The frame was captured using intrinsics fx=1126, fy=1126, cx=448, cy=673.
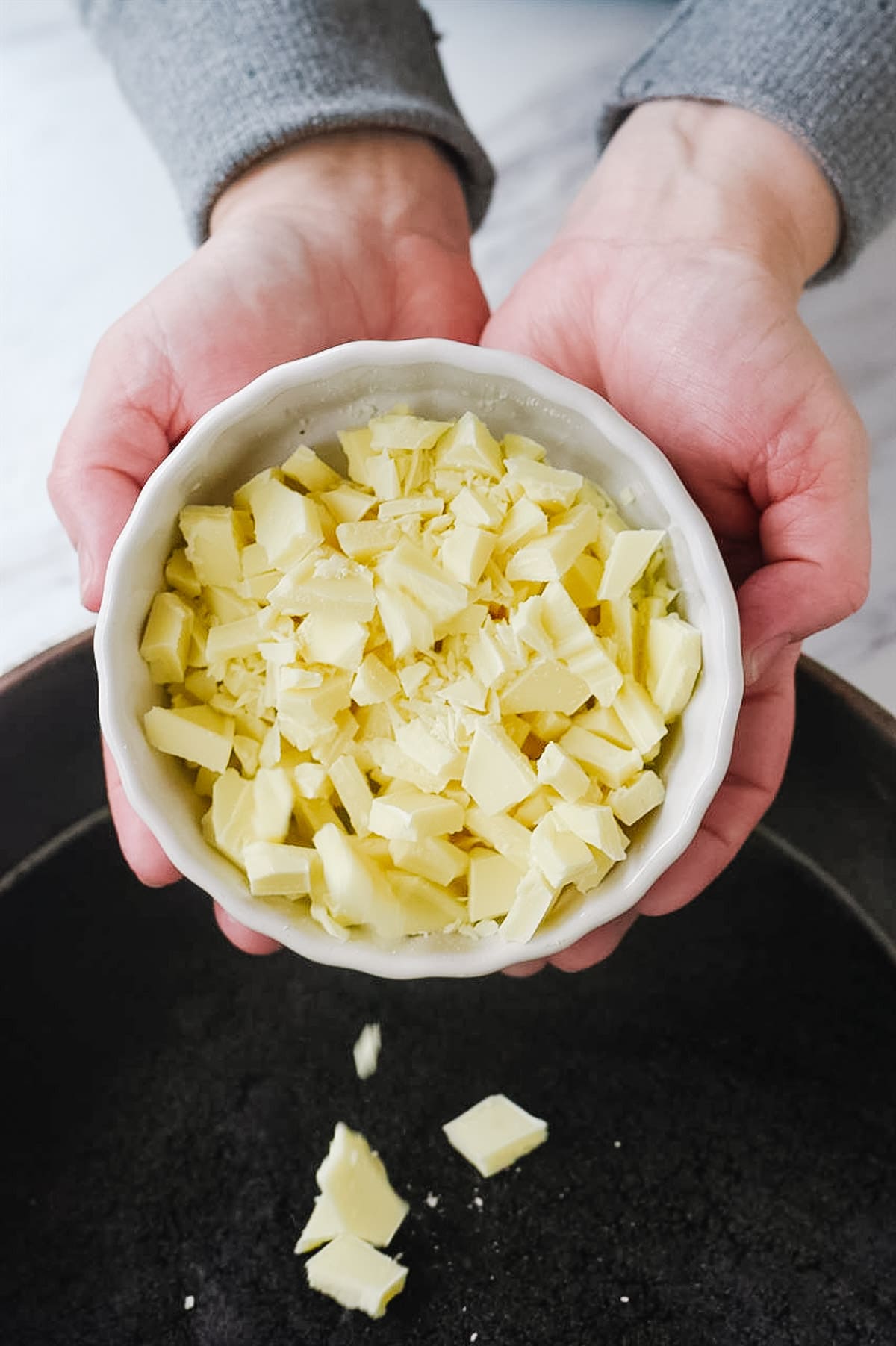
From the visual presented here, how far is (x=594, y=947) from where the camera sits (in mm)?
703

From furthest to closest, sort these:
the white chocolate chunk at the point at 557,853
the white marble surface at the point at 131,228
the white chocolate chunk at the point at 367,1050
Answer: the white marble surface at the point at 131,228 < the white chocolate chunk at the point at 367,1050 < the white chocolate chunk at the point at 557,853

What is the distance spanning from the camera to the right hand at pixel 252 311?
2.23 ft

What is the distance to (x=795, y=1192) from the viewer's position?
75cm

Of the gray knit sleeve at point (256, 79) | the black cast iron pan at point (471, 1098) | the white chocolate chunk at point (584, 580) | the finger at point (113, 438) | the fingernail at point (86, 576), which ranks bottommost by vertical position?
the black cast iron pan at point (471, 1098)

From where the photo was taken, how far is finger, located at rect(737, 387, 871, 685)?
2.11ft

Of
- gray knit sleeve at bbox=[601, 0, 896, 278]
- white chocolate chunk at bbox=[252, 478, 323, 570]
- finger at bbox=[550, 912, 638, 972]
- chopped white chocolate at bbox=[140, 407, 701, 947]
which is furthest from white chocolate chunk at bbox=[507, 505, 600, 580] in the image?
gray knit sleeve at bbox=[601, 0, 896, 278]

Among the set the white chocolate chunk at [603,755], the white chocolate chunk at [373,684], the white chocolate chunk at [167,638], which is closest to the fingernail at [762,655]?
the white chocolate chunk at [603,755]

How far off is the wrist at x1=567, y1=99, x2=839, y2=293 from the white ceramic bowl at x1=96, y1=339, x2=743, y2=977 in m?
0.20

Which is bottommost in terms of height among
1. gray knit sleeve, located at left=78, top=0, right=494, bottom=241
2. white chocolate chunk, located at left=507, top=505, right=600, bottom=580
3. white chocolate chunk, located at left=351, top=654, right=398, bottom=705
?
white chocolate chunk, located at left=351, top=654, right=398, bottom=705

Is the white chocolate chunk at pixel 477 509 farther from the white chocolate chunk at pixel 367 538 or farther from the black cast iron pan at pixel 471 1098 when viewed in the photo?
the black cast iron pan at pixel 471 1098

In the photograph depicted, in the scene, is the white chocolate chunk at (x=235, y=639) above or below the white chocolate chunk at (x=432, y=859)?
above

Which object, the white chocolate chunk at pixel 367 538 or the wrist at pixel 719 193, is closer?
the white chocolate chunk at pixel 367 538

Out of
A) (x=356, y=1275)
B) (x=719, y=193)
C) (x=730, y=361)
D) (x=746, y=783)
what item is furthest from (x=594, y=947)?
(x=719, y=193)

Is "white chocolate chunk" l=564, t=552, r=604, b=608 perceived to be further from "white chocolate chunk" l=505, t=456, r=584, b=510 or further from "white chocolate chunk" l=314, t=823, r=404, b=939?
"white chocolate chunk" l=314, t=823, r=404, b=939
